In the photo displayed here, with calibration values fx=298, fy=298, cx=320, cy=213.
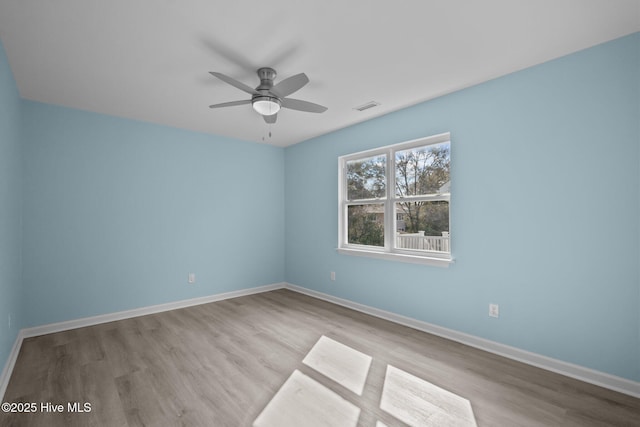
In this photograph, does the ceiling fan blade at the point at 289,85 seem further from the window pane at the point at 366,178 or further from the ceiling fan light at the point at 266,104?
the window pane at the point at 366,178

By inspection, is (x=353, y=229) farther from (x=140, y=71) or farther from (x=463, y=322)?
(x=140, y=71)

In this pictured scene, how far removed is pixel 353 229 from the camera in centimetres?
441

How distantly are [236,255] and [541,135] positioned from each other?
4.25m

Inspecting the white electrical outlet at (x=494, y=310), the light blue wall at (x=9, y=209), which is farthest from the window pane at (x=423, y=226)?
the light blue wall at (x=9, y=209)

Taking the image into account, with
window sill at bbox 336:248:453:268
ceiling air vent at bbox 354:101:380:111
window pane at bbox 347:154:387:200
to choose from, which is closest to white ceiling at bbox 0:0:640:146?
ceiling air vent at bbox 354:101:380:111

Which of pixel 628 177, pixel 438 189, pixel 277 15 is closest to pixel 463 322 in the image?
pixel 438 189

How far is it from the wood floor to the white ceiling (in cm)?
257

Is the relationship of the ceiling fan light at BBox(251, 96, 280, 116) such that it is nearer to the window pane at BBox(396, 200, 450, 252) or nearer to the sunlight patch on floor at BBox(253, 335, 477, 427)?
the window pane at BBox(396, 200, 450, 252)

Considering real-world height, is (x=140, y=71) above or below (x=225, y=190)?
above

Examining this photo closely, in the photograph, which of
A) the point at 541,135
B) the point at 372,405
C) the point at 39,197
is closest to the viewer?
the point at 372,405

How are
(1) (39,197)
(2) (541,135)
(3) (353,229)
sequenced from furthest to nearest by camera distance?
(3) (353,229) < (1) (39,197) < (2) (541,135)

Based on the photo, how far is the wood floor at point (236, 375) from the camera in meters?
1.92

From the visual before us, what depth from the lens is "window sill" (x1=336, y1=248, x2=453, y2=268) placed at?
10.4ft

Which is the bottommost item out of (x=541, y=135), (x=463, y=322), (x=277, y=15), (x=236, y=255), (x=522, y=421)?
(x=522, y=421)
